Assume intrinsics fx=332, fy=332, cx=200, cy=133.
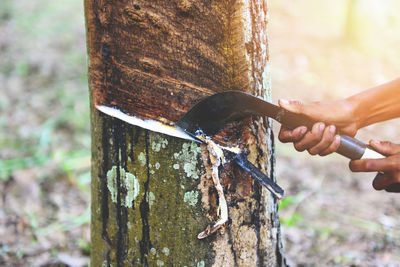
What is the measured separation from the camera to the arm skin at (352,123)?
46.7 inches

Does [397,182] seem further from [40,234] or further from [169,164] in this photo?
[40,234]

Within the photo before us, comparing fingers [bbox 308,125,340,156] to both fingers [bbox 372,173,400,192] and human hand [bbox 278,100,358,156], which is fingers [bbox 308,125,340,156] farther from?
fingers [bbox 372,173,400,192]

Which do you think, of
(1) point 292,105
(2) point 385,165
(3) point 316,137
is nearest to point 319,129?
(3) point 316,137

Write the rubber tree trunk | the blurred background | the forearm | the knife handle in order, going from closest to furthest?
1. the rubber tree trunk
2. the knife handle
3. the forearm
4. the blurred background

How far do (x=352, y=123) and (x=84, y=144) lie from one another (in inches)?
117

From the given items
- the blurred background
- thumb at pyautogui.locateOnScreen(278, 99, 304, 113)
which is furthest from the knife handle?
the blurred background

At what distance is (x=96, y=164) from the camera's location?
1241 mm

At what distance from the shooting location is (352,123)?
1.29 metres

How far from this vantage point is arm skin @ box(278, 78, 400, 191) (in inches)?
46.7

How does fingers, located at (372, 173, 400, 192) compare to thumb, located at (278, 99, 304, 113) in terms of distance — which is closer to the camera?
thumb, located at (278, 99, 304, 113)

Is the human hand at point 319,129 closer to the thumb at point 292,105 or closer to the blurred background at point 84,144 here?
the thumb at point 292,105

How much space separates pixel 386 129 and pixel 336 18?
5.78 metres

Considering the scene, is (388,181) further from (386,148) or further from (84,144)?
(84,144)

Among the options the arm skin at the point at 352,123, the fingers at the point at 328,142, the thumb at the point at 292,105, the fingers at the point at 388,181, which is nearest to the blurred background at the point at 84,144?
the fingers at the point at 388,181
